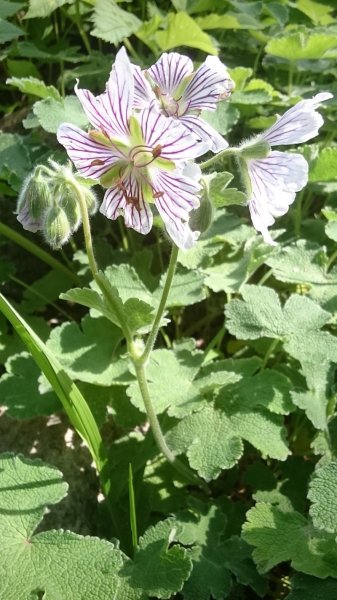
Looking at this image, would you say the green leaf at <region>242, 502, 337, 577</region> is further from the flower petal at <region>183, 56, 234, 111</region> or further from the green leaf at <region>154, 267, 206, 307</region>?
the flower petal at <region>183, 56, 234, 111</region>

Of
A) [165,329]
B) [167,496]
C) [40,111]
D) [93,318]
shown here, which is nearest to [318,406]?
[167,496]

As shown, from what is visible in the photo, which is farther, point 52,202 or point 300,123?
point 52,202

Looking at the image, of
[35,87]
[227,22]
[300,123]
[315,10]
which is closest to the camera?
[300,123]

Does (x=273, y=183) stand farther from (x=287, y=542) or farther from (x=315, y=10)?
(x=315, y=10)

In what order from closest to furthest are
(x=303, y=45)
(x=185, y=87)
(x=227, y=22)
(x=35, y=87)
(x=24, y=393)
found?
(x=185, y=87)
(x=24, y=393)
(x=35, y=87)
(x=303, y=45)
(x=227, y=22)

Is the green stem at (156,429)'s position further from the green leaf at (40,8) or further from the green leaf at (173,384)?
the green leaf at (40,8)

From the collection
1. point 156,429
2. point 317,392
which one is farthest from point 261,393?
point 156,429
